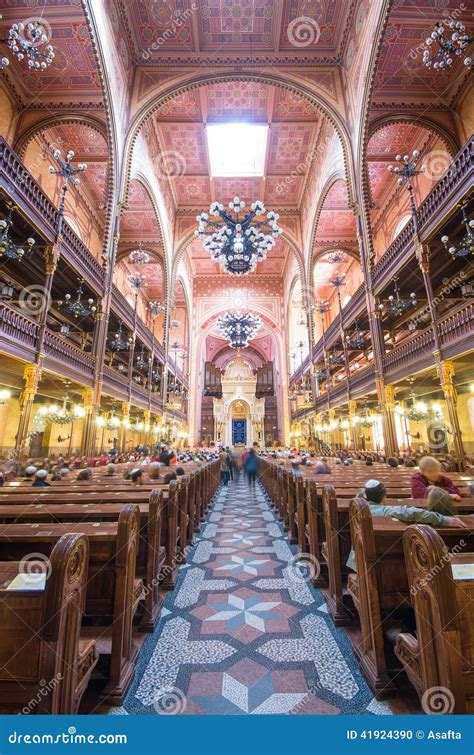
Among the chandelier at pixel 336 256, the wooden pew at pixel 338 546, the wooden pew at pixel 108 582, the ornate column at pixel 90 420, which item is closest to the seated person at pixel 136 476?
the wooden pew at pixel 108 582

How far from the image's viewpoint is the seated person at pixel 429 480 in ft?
11.1

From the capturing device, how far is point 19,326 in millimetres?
7395

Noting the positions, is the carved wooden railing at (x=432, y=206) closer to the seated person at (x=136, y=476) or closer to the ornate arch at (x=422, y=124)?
the ornate arch at (x=422, y=124)

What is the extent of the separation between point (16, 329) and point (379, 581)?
831cm

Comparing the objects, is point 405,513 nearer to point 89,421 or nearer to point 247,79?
point 89,421

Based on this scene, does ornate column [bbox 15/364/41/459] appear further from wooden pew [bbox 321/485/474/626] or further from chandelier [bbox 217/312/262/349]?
chandelier [bbox 217/312/262/349]

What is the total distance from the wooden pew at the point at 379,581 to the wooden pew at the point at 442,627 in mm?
480

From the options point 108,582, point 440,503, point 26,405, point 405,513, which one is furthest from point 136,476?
point 26,405

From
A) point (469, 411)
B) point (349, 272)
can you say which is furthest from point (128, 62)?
point (469, 411)

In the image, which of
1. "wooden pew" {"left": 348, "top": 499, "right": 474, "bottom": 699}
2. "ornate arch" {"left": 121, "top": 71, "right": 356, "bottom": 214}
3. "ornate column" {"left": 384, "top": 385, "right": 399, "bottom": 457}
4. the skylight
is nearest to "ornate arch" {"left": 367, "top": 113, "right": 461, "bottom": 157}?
"ornate arch" {"left": 121, "top": 71, "right": 356, "bottom": 214}

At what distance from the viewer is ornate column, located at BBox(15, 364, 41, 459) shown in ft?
24.1

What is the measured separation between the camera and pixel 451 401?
8.09 meters

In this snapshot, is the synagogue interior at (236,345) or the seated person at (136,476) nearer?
the synagogue interior at (236,345)
